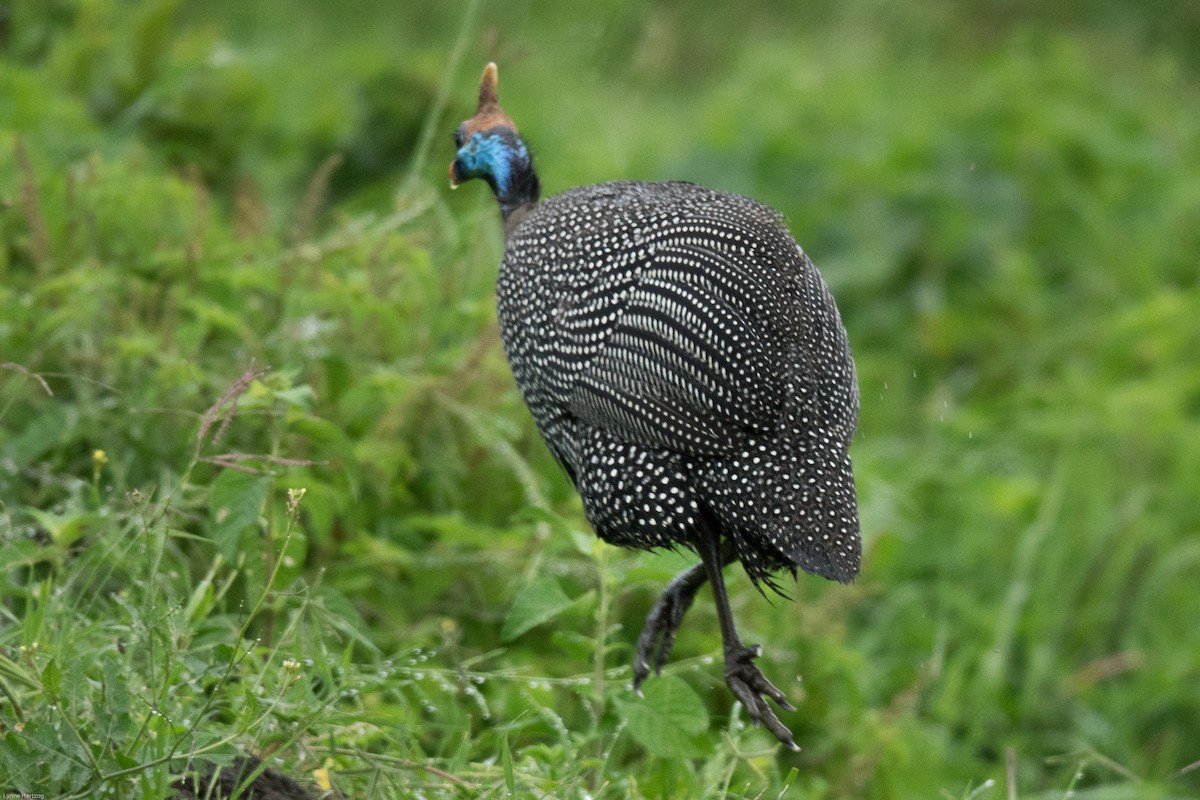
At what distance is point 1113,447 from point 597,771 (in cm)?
334

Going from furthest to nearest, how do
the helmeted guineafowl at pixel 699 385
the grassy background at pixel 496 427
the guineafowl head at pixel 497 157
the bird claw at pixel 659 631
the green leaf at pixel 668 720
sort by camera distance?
the guineafowl head at pixel 497 157, the bird claw at pixel 659 631, the green leaf at pixel 668 720, the grassy background at pixel 496 427, the helmeted guineafowl at pixel 699 385

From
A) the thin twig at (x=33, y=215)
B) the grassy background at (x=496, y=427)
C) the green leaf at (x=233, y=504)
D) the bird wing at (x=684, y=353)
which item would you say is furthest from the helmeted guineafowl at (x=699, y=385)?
the thin twig at (x=33, y=215)

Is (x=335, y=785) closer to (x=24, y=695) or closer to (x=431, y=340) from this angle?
(x=24, y=695)

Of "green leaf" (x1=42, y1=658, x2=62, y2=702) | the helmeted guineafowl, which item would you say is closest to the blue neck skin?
the helmeted guineafowl

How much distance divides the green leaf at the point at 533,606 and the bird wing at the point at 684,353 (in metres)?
0.40

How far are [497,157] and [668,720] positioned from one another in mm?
1376

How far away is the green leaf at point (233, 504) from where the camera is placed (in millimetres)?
3139

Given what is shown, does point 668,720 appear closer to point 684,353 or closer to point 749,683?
point 749,683

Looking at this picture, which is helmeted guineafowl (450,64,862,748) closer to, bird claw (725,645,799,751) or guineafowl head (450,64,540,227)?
bird claw (725,645,799,751)

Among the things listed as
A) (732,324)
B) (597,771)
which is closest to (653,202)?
(732,324)

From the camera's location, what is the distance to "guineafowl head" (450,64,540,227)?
3713mm

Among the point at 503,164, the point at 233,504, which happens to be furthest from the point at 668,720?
the point at 503,164

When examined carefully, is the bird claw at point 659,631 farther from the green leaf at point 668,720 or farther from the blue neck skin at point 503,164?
the blue neck skin at point 503,164

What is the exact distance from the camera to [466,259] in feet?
15.8
